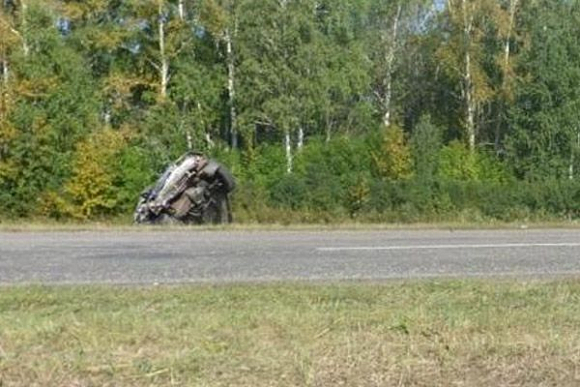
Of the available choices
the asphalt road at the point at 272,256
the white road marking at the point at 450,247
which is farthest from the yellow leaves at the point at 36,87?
the white road marking at the point at 450,247

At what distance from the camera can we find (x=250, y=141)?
112 feet

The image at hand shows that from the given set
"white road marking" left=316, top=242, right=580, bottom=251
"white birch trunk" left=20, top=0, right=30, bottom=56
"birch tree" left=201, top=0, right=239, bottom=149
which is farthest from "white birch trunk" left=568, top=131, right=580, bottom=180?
"white road marking" left=316, top=242, right=580, bottom=251

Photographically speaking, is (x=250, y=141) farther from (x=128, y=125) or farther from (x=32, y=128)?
(x=32, y=128)

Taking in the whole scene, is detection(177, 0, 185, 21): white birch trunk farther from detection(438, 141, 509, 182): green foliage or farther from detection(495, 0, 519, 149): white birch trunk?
detection(495, 0, 519, 149): white birch trunk

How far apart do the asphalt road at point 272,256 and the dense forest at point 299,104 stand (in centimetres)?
1229

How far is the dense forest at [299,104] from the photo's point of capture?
2703cm

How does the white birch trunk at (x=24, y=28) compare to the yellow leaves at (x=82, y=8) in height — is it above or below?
below

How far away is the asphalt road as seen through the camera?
7707 millimetres

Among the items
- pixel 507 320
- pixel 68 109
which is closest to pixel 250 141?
pixel 68 109

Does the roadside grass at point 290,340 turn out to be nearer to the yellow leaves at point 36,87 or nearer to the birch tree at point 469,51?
the yellow leaves at point 36,87

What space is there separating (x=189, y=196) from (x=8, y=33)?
1675 cm

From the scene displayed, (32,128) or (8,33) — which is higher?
(8,33)

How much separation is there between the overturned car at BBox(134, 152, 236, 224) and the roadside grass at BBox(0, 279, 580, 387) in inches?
408

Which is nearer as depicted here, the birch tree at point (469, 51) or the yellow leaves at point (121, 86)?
the yellow leaves at point (121, 86)
